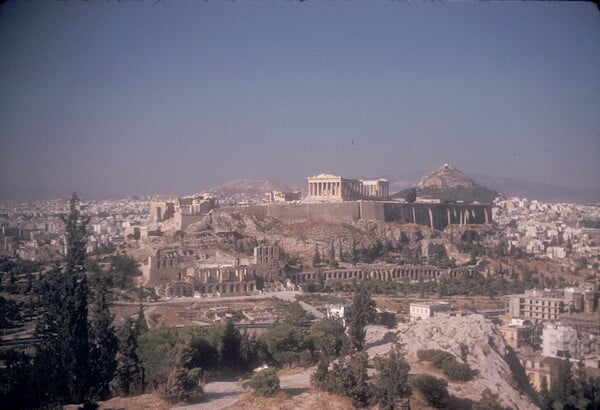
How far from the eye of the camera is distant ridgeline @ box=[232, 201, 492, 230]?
98.2ft

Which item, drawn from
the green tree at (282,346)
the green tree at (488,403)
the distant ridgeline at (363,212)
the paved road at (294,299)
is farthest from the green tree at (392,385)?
the distant ridgeline at (363,212)

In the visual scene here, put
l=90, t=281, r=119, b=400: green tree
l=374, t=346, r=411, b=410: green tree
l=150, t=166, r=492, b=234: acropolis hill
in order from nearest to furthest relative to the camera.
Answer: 1. l=374, t=346, r=411, b=410: green tree
2. l=90, t=281, r=119, b=400: green tree
3. l=150, t=166, r=492, b=234: acropolis hill

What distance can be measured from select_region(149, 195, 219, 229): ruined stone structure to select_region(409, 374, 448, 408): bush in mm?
20845

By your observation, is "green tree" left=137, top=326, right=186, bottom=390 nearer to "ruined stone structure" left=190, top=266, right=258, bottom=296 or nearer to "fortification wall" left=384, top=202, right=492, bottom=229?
"ruined stone structure" left=190, top=266, right=258, bottom=296

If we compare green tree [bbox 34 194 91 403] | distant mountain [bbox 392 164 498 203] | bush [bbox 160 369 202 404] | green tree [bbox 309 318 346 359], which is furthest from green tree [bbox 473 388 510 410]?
distant mountain [bbox 392 164 498 203]

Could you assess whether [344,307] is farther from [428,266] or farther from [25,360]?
[428,266]

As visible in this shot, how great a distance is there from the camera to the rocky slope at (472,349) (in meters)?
8.48

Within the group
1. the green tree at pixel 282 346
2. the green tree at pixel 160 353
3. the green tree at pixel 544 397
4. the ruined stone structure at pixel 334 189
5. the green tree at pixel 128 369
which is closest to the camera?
the green tree at pixel 544 397

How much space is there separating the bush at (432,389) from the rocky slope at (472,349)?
0.42 metres

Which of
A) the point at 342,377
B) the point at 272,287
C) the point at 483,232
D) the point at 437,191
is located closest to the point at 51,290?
the point at 342,377

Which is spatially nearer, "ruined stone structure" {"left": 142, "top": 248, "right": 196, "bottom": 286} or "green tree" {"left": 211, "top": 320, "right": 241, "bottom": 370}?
"green tree" {"left": 211, "top": 320, "right": 241, "bottom": 370}

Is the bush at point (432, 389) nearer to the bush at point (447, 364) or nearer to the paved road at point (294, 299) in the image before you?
the bush at point (447, 364)

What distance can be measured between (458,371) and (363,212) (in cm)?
2117

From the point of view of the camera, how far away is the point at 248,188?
53875 millimetres
